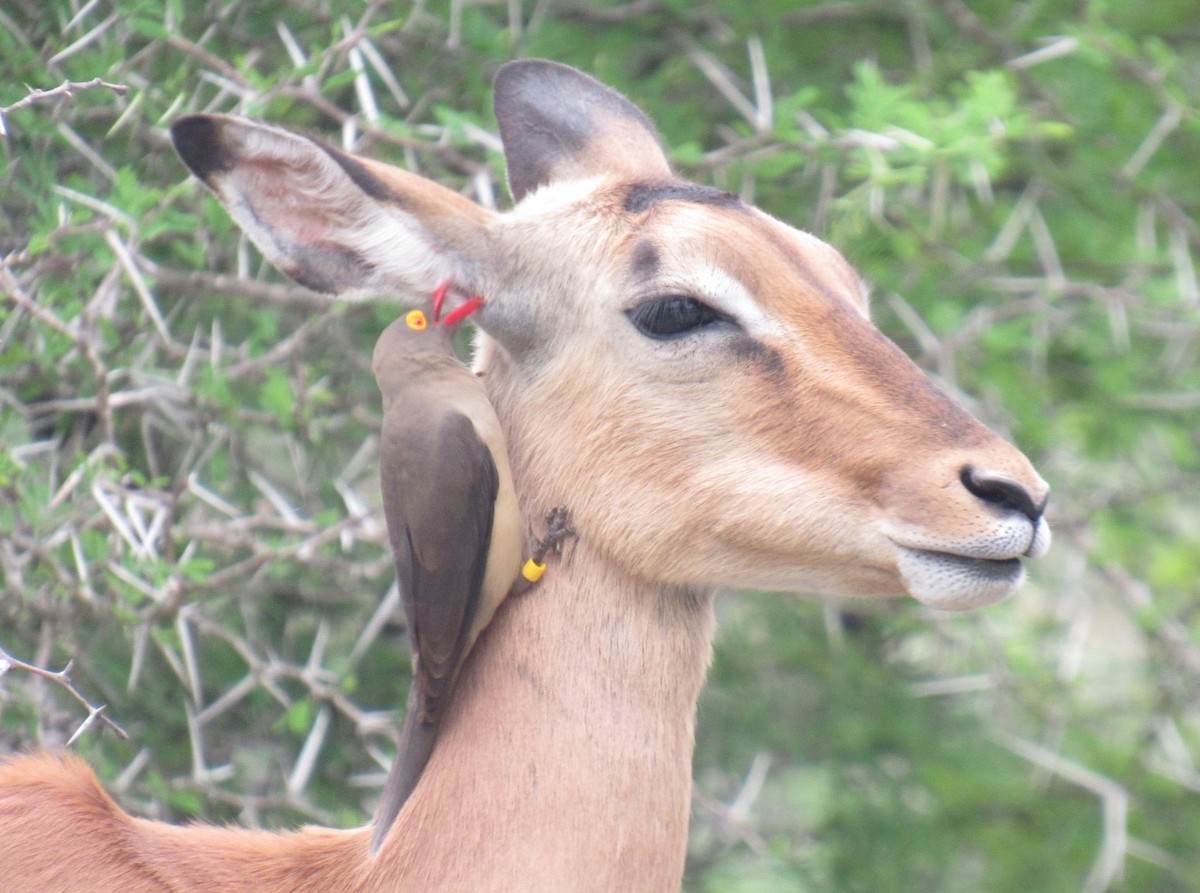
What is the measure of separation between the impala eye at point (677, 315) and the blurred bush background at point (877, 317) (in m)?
1.16

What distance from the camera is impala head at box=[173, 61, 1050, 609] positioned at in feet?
9.30

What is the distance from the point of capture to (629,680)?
299cm

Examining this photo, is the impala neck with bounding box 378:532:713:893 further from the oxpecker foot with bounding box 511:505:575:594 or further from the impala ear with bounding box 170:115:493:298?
the impala ear with bounding box 170:115:493:298

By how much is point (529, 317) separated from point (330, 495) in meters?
1.97

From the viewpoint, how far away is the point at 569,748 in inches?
115

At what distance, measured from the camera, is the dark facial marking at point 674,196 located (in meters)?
3.17

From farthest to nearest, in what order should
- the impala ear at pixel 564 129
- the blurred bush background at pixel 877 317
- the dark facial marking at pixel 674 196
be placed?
1. the blurred bush background at pixel 877 317
2. the impala ear at pixel 564 129
3. the dark facial marking at pixel 674 196

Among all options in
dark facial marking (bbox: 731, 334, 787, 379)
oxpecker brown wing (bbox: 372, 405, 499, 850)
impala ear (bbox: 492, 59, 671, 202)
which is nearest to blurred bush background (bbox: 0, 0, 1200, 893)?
impala ear (bbox: 492, 59, 671, 202)

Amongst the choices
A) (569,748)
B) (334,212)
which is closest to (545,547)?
(569,748)

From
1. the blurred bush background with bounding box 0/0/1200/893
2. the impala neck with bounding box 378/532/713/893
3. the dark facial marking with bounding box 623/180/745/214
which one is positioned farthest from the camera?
the blurred bush background with bounding box 0/0/1200/893

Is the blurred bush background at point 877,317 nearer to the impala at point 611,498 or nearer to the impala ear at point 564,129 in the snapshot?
the impala ear at point 564,129

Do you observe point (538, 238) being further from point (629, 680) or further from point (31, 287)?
point (31, 287)

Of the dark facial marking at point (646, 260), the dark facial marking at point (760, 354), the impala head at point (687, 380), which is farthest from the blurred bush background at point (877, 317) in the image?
the dark facial marking at point (760, 354)

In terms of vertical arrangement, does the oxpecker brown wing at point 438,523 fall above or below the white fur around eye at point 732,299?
below
